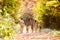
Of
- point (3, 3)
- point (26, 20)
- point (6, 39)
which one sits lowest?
point (26, 20)

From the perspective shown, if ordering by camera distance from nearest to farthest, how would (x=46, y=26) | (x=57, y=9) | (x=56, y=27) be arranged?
(x=57, y=9) → (x=56, y=27) → (x=46, y=26)

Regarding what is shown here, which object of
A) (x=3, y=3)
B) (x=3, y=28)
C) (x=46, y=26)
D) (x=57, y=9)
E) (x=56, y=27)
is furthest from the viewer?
(x=46, y=26)

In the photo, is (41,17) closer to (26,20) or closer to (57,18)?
(57,18)

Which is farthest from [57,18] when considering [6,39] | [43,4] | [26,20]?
[6,39]

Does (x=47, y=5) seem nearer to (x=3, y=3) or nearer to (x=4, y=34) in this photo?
(x=3, y=3)

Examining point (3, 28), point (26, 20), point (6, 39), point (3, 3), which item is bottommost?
point (26, 20)

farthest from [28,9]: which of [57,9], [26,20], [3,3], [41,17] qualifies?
[3,3]

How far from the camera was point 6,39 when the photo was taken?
5.28 meters

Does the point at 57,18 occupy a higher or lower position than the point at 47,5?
lower

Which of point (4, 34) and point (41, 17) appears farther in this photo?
point (41, 17)

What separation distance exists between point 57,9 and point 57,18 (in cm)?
86

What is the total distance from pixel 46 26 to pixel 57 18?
1375mm

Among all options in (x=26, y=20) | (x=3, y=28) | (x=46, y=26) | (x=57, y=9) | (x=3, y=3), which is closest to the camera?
(x=3, y=28)

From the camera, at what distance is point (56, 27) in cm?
1229
